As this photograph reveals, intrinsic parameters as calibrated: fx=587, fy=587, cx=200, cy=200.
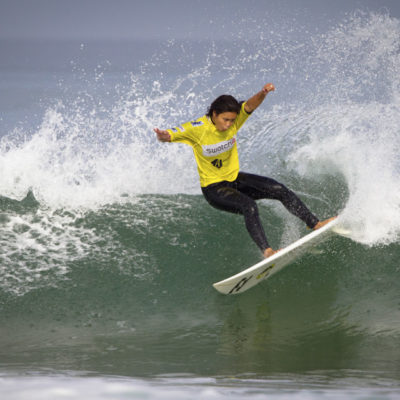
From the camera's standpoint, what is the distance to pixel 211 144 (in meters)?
4.38

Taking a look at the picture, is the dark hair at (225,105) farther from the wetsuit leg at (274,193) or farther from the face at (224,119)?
the wetsuit leg at (274,193)

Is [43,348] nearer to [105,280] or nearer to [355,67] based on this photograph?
[105,280]

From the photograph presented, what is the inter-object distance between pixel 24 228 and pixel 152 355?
215 cm

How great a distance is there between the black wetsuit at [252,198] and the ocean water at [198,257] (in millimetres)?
494

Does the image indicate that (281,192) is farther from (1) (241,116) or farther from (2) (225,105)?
(2) (225,105)

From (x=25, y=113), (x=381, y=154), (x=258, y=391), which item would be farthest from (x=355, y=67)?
(x=25, y=113)

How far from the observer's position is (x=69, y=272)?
4.62 metres

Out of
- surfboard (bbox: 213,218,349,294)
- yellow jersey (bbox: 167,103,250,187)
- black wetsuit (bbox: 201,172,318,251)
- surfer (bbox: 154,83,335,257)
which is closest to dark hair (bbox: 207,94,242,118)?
surfer (bbox: 154,83,335,257)

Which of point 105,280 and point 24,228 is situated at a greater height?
point 24,228

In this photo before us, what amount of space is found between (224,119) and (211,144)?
0.22 meters

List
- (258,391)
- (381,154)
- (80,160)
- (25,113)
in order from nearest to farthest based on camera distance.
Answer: (258,391)
(381,154)
(80,160)
(25,113)

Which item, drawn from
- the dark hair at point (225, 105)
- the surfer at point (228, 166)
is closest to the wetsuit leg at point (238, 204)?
the surfer at point (228, 166)

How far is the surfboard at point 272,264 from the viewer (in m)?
4.15

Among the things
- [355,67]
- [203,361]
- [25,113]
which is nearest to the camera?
[203,361]
